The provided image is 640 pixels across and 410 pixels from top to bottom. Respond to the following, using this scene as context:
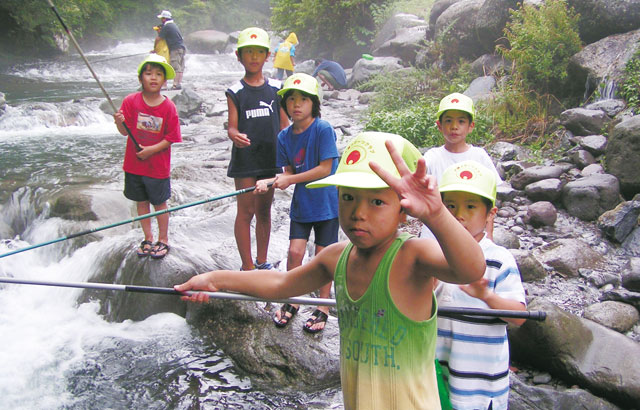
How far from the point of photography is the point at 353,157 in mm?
1809

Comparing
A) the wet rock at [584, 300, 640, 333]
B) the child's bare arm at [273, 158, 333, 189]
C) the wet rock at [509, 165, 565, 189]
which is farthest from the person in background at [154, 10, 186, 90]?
the wet rock at [584, 300, 640, 333]

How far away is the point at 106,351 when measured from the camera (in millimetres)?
4348

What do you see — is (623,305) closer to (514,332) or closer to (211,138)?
(514,332)

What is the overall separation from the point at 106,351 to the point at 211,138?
7043 millimetres

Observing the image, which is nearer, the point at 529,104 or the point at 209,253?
the point at 209,253

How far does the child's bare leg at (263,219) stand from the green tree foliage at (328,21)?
1920cm

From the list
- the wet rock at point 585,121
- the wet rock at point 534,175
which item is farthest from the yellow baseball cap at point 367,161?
the wet rock at point 585,121

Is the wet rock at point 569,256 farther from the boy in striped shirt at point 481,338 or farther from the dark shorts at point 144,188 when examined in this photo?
the dark shorts at point 144,188

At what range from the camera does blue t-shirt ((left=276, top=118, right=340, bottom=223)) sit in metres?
3.69

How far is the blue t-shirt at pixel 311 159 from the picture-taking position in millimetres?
3689

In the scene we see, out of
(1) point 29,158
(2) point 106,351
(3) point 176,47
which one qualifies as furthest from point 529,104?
(3) point 176,47

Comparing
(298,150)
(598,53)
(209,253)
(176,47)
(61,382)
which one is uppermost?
(176,47)

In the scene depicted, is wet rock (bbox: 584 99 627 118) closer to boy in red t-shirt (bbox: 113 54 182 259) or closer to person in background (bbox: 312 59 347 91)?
boy in red t-shirt (bbox: 113 54 182 259)

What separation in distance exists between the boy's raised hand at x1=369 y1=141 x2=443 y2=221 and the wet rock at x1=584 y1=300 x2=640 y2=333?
3384 millimetres
